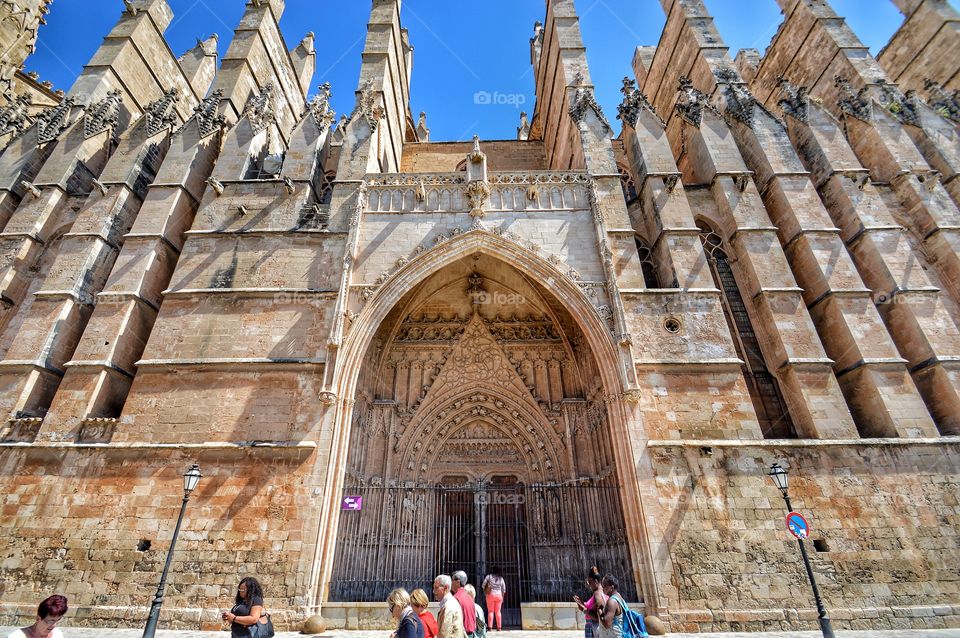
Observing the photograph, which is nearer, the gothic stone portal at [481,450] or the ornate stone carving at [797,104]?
the gothic stone portal at [481,450]

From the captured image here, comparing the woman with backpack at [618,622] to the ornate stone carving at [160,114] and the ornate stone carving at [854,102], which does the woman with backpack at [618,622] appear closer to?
the ornate stone carving at [854,102]

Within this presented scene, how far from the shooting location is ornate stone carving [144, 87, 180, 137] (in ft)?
37.7

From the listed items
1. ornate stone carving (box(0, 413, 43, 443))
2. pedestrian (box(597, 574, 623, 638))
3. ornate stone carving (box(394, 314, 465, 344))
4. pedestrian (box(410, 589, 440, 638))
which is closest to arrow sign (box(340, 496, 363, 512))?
ornate stone carving (box(394, 314, 465, 344))

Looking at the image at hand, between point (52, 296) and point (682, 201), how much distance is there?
43.4 ft

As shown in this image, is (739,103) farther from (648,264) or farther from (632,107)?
(648,264)

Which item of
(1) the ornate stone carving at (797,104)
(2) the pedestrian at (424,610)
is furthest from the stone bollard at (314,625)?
(1) the ornate stone carving at (797,104)

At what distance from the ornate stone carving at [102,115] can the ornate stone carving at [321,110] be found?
5.10 m

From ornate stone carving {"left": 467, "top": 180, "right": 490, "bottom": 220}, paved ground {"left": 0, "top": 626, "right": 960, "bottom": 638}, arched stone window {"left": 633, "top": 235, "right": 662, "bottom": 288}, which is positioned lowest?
paved ground {"left": 0, "top": 626, "right": 960, "bottom": 638}

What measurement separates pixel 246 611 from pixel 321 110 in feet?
40.7

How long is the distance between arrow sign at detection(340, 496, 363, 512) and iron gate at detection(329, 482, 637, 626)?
8.6 inches

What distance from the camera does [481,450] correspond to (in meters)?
10.3

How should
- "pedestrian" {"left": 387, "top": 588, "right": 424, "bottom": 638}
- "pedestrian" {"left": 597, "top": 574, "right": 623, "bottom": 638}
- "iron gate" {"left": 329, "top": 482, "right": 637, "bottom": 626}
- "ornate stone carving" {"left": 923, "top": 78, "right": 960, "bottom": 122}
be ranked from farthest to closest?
"ornate stone carving" {"left": 923, "top": 78, "right": 960, "bottom": 122} < "iron gate" {"left": 329, "top": 482, "right": 637, "bottom": 626} < "pedestrian" {"left": 597, "top": 574, "right": 623, "bottom": 638} < "pedestrian" {"left": 387, "top": 588, "right": 424, "bottom": 638}

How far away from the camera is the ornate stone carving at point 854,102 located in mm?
11547

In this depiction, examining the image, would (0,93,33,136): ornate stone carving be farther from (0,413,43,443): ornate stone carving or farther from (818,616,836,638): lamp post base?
(818,616,836,638): lamp post base
